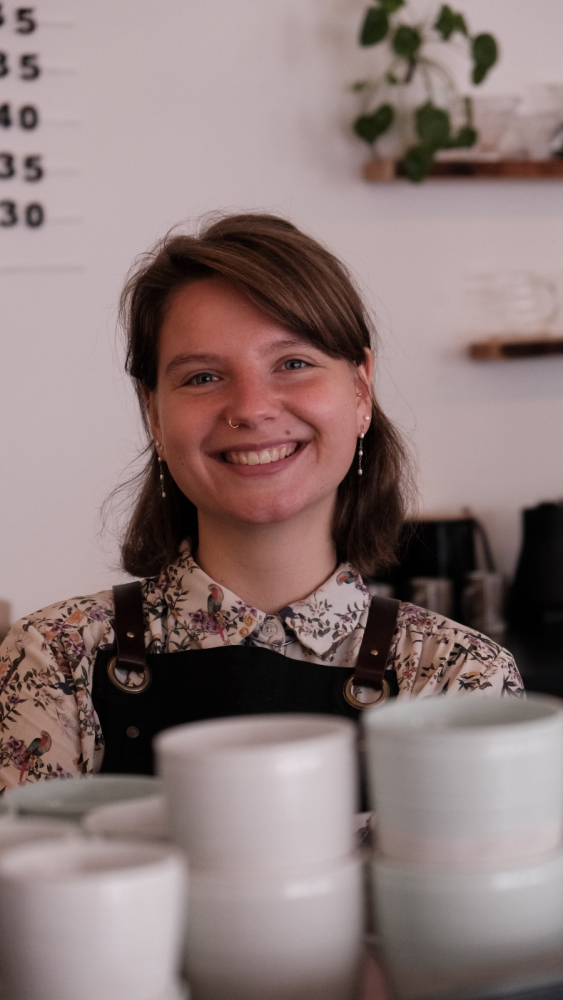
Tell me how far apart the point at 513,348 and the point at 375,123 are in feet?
2.34

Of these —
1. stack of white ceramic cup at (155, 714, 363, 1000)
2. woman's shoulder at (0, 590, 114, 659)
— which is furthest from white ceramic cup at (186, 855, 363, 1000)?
woman's shoulder at (0, 590, 114, 659)

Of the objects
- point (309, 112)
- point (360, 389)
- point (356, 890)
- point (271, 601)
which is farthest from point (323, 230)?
point (356, 890)

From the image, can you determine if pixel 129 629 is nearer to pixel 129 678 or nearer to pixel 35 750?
pixel 129 678

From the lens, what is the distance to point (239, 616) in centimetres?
153

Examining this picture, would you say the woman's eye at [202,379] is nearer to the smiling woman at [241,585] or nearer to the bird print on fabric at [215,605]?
the smiling woman at [241,585]

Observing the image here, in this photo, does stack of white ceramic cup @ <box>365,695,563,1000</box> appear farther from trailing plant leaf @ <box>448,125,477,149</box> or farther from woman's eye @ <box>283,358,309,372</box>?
trailing plant leaf @ <box>448,125,477,149</box>

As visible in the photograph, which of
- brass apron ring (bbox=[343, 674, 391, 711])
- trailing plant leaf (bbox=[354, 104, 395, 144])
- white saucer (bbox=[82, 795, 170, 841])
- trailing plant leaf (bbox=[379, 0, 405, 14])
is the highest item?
trailing plant leaf (bbox=[379, 0, 405, 14])

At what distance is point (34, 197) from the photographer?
304 centimetres

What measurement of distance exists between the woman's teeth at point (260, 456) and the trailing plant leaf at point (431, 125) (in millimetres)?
1923

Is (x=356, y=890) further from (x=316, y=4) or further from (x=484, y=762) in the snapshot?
(x=316, y=4)

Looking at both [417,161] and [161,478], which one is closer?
[161,478]

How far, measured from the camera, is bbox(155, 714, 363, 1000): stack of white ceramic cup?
0.60m

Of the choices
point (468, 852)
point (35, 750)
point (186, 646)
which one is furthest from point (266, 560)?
point (468, 852)

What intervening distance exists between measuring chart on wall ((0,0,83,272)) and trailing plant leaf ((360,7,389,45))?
739 millimetres
